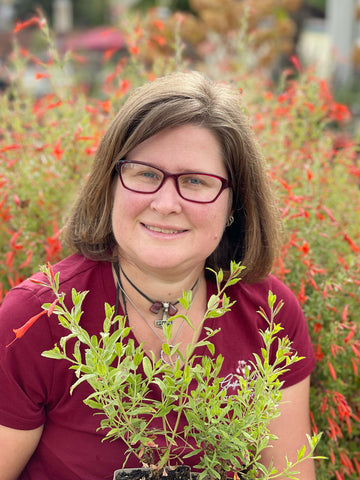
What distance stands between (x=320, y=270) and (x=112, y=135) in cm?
81

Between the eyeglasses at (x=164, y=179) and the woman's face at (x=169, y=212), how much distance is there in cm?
1

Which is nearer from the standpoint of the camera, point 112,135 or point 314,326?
point 112,135

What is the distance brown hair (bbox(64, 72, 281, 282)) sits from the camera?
1751mm

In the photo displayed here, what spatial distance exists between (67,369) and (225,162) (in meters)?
0.68

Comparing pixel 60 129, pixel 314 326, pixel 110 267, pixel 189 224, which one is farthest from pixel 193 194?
pixel 60 129

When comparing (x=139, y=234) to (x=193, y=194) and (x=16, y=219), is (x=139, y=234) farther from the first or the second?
(x=16, y=219)

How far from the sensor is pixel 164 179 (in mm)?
1711

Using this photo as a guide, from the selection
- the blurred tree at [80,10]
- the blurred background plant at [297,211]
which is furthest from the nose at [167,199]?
the blurred tree at [80,10]

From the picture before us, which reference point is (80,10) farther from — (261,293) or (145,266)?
(145,266)

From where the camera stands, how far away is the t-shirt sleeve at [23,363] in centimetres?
165

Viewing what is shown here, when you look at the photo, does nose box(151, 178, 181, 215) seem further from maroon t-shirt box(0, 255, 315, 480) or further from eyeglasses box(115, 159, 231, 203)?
maroon t-shirt box(0, 255, 315, 480)

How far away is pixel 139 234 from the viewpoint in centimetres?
174

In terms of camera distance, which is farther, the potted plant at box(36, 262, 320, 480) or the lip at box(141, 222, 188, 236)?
the lip at box(141, 222, 188, 236)

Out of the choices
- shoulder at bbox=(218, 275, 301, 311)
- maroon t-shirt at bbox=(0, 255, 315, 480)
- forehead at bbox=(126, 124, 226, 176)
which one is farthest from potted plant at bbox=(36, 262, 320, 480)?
shoulder at bbox=(218, 275, 301, 311)
